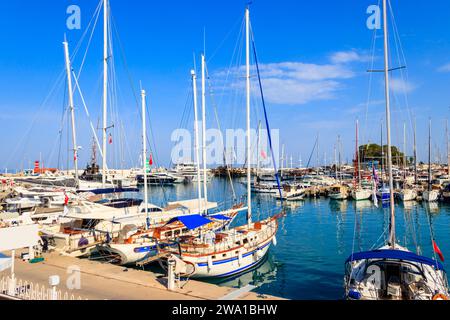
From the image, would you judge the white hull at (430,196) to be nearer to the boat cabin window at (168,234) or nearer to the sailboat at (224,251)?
the sailboat at (224,251)

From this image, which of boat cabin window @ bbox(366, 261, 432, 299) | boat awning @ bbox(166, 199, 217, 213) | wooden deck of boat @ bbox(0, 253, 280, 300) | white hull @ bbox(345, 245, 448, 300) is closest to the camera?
wooden deck of boat @ bbox(0, 253, 280, 300)

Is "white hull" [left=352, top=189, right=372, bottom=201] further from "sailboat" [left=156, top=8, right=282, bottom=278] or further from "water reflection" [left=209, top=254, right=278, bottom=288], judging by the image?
"water reflection" [left=209, top=254, right=278, bottom=288]

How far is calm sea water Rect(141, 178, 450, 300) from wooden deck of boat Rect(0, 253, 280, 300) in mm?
6214

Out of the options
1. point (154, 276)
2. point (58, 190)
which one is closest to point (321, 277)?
A: point (154, 276)

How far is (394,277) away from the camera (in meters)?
13.9

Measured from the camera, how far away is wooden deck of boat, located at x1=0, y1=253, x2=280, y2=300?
12.1 m

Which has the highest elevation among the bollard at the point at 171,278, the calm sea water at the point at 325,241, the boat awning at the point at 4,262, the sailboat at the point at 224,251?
the boat awning at the point at 4,262

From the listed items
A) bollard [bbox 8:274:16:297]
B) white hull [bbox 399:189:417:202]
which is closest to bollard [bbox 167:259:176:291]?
bollard [bbox 8:274:16:297]

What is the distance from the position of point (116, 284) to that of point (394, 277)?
442 inches

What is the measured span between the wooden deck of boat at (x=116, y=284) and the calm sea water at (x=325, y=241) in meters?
6.21

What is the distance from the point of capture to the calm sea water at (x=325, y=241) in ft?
63.2

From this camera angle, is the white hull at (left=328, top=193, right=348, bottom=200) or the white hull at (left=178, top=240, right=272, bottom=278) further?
the white hull at (left=328, top=193, right=348, bottom=200)

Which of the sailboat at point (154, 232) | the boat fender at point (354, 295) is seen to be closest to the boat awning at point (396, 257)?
the boat fender at point (354, 295)
